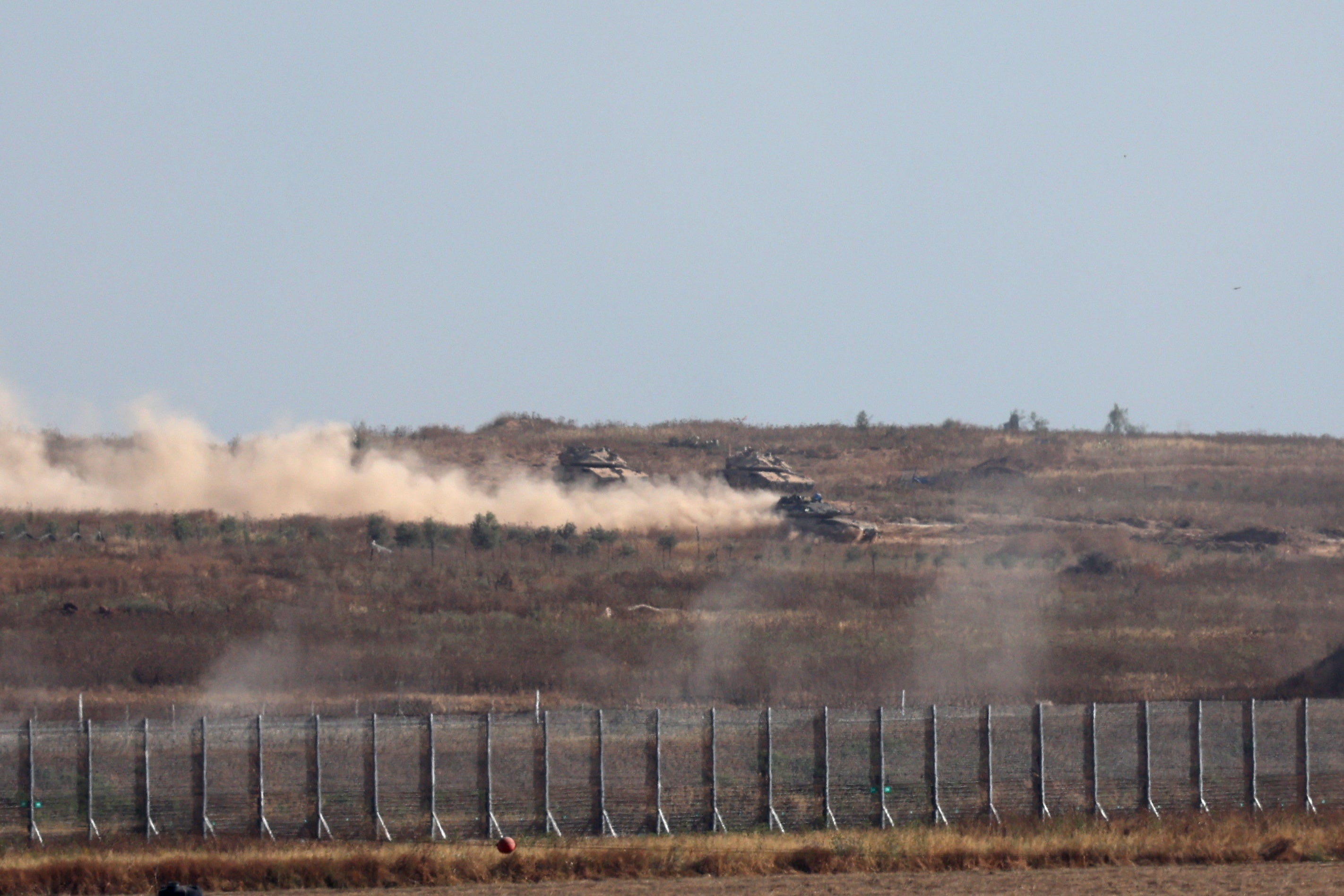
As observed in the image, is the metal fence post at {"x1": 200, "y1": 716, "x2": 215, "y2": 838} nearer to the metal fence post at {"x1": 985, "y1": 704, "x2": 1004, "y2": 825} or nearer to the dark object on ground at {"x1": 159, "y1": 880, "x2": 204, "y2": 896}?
the dark object on ground at {"x1": 159, "y1": 880, "x2": 204, "y2": 896}

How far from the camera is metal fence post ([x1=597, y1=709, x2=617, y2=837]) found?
25.6 meters

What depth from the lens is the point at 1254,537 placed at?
8219 cm

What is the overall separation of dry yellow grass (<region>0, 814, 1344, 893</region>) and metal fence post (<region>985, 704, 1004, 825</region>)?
3.41ft

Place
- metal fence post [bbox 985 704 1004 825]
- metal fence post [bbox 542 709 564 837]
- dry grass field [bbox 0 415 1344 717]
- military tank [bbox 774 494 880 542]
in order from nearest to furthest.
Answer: metal fence post [bbox 542 709 564 837] < metal fence post [bbox 985 704 1004 825] < dry grass field [bbox 0 415 1344 717] < military tank [bbox 774 494 880 542]

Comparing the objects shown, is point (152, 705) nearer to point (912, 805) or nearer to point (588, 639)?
point (588, 639)

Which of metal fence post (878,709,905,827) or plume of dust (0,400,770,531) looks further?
plume of dust (0,400,770,531)

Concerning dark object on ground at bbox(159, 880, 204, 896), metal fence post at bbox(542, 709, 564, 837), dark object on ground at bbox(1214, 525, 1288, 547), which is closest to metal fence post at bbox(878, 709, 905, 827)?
metal fence post at bbox(542, 709, 564, 837)

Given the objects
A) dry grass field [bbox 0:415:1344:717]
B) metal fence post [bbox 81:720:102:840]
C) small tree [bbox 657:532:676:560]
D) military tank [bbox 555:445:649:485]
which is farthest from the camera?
military tank [bbox 555:445:649:485]

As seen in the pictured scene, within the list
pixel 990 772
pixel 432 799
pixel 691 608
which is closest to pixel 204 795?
pixel 432 799

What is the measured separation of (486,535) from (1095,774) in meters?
51.5

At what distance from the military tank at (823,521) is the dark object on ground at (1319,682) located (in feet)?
134

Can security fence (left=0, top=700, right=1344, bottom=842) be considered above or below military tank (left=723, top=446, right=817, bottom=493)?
below

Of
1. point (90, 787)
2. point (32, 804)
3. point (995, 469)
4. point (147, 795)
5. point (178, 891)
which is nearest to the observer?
point (178, 891)

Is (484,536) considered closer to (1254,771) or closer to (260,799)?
(260,799)
